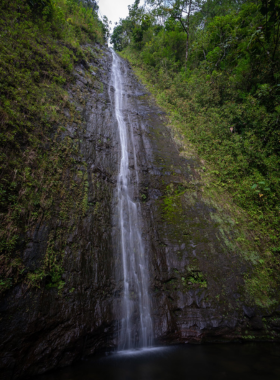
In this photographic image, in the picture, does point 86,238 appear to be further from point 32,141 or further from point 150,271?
point 32,141

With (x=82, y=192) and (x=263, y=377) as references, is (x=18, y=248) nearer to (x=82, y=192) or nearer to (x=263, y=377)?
(x=82, y=192)

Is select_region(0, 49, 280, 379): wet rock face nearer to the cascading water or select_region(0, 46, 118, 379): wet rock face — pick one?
select_region(0, 46, 118, 379): wet rock face

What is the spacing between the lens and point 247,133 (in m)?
7.99

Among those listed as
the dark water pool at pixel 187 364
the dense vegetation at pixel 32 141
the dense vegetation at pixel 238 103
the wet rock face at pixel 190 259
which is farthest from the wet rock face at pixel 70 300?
the dense vegetation at pixel 238 103

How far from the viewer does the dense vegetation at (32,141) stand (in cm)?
410

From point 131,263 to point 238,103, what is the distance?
31.2 ft

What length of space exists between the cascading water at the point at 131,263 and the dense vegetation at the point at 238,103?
3.39 meters

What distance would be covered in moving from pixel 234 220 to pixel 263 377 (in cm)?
406

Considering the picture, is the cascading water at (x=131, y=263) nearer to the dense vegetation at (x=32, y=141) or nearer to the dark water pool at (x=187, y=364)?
the dark water pool at (x=187, y=364)

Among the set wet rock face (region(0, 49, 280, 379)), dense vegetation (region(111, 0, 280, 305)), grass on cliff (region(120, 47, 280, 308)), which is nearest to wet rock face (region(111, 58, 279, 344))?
wet rock face (region(0, 49, 280, 379))

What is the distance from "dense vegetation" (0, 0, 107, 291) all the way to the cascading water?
5.47 feet

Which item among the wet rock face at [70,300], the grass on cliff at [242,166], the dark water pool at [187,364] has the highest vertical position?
the grass on cliff at [242,166]

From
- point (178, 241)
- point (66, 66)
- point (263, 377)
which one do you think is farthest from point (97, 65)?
point (263, 377)

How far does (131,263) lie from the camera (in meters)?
5.62
